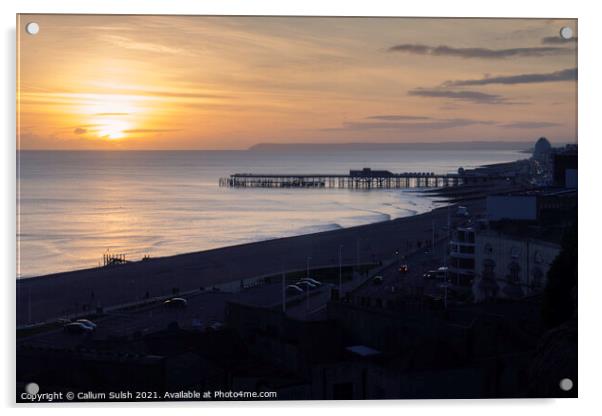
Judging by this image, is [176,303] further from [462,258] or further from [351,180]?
[351,180]

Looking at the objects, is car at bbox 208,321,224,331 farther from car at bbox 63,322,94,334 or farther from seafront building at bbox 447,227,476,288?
seafront building at bbox 447,227,476,288

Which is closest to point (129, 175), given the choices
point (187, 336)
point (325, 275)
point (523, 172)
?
point (523, 172)

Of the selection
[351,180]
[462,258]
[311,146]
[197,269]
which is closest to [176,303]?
[311,146]

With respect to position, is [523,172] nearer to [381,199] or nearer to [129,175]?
[381,199]

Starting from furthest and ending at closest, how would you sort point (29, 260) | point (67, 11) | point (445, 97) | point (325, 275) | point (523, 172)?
1. point (523, 172)
2. point (29, 260)
3. point (325, 275)
4. point (445, 97)
5. point (67, 11)

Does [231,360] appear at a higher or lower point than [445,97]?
lower

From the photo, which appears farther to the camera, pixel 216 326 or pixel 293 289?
pixel 293 289
